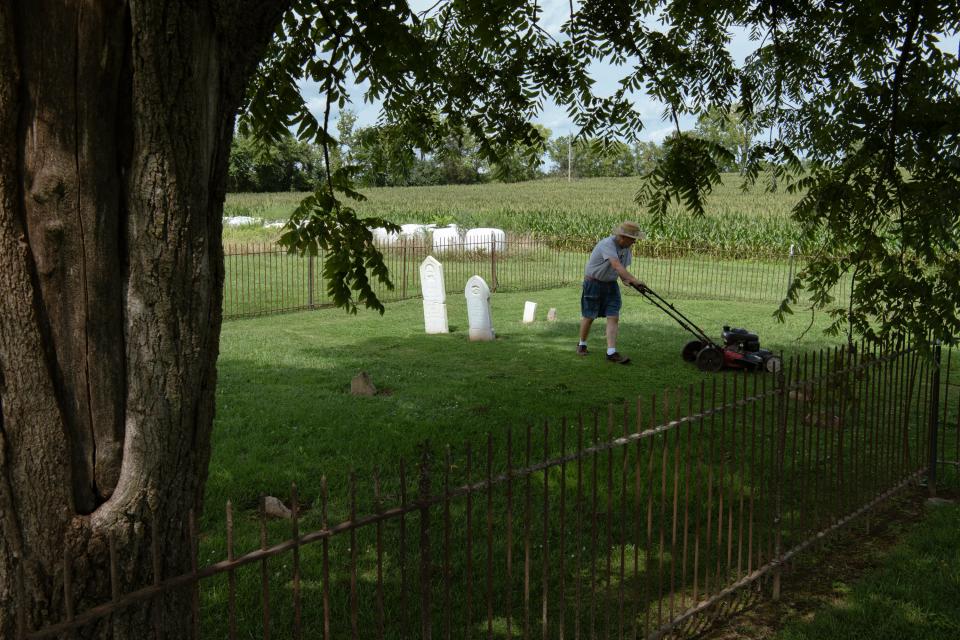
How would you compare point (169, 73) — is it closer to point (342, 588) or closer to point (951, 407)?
point (342, 588)

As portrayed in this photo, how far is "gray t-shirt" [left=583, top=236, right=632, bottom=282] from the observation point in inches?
472

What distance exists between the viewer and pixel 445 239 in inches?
1106

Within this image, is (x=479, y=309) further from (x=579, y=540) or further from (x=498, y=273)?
(x=498, y=273)

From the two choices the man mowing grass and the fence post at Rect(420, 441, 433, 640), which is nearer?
the fence post at Rect(420, 441, 433, 640)

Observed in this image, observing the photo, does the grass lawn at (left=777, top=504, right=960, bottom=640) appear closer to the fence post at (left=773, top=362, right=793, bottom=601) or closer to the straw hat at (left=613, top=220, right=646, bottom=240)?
the fence post at (left=773, top=362, right=793, bottom=601)

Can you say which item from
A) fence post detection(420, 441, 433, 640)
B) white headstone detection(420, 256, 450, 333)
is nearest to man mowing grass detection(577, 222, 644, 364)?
white headstone detection(420, 256, 450, 333)

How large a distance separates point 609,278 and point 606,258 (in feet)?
1.11

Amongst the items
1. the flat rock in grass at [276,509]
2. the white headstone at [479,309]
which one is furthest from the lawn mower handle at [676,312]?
the flat rock in grass at [276,509]

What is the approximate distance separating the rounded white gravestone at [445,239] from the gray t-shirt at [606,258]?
12.5 meters

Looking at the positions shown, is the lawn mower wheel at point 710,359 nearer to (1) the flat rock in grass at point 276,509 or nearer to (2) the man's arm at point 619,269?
(2) the man's arm at point 619,269

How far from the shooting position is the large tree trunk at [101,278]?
2740 millimetres

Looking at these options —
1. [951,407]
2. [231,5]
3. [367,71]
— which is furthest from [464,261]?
[231,5]

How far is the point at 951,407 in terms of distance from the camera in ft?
34.6

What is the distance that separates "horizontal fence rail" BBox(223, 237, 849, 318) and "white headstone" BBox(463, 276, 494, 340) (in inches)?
216
